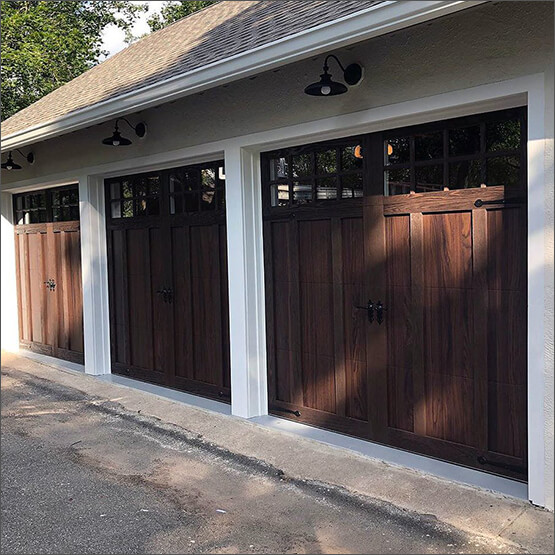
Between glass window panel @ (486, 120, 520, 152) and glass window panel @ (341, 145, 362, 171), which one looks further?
glass window panel @ (341, 145, 362, 171)

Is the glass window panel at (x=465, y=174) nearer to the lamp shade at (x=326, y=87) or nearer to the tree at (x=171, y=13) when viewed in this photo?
the lamp shade at (x=326, y=87)

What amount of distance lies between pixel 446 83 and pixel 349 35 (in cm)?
68

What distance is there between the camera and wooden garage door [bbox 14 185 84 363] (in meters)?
7.45

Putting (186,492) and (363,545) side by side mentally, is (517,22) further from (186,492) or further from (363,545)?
(186,492)

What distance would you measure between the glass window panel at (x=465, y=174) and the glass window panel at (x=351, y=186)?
0.72 m

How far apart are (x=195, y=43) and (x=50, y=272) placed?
370 centimetres

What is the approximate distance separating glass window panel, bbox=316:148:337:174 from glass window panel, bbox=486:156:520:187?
122 centimetres

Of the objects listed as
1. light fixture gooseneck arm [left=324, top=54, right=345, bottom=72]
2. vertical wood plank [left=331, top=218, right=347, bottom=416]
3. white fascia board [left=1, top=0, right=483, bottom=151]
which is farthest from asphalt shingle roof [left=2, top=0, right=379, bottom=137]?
vertical wood plank [left=331, top=218, right=347, bottom=416]

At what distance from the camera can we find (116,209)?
6832 mm

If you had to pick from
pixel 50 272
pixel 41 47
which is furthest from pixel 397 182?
pixel 41 47

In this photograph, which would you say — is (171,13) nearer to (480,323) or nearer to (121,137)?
(121,137)

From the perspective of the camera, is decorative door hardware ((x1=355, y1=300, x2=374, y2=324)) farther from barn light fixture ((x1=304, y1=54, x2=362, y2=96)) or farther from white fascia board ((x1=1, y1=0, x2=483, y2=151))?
white fascia board ((x1=1, y1=0, x2=483, y2=151))

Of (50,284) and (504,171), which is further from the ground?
(504,171)

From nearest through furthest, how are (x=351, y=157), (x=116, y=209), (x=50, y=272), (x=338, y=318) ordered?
1. (x=351, y=157)
2. (x=338, y=318)
3. (x=116, y=209)
4. (x=50, y=272)
